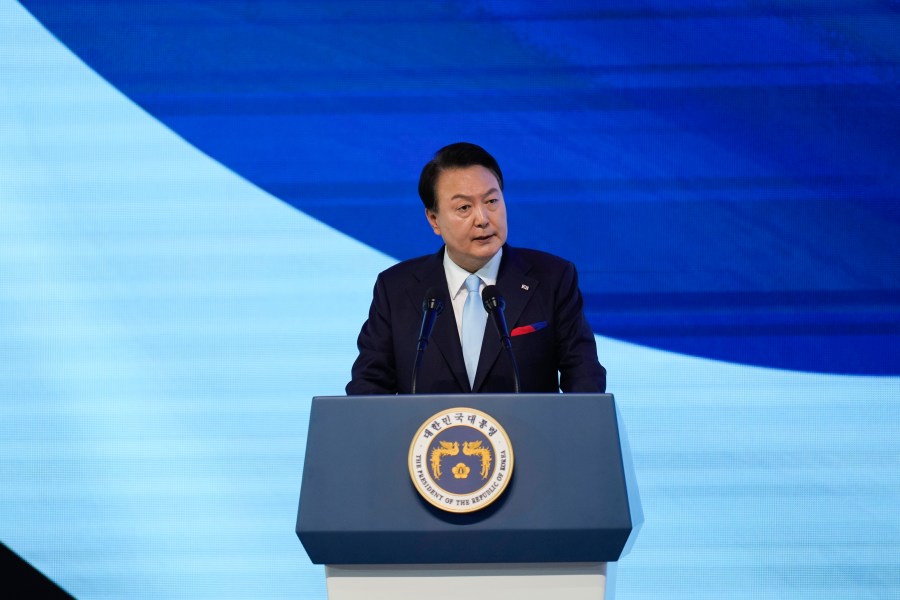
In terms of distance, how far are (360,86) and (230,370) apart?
40.3 inches

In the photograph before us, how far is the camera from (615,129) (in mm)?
3291

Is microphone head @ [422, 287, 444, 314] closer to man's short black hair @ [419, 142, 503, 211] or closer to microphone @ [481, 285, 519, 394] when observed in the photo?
microphone @ [481, 285, 519, 394]

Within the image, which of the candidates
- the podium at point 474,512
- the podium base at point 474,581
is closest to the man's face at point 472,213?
the podium at point 474,512

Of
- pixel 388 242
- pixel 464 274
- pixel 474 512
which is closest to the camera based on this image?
pixel 474 512

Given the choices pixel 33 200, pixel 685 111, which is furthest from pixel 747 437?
pixel 33 200

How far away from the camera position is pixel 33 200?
3344 mm

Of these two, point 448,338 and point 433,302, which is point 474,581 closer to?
point 433,302

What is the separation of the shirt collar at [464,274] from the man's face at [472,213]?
0.7 inches

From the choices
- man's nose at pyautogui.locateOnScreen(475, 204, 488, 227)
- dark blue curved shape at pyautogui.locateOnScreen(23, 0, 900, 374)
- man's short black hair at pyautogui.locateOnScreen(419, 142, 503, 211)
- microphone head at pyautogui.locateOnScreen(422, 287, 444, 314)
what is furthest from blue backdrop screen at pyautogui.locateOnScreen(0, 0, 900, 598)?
microphone head at pyautogui.locateOnScreen(422, 287, 444, 314)

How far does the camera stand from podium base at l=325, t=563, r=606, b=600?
→ 1569 millimetres

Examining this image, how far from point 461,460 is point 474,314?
2.62ft

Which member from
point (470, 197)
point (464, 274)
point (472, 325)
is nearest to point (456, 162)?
point (470, 197)

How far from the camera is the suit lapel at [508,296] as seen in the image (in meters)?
2.18

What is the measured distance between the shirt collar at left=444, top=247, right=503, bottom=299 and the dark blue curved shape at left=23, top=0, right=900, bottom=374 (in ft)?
2.98
